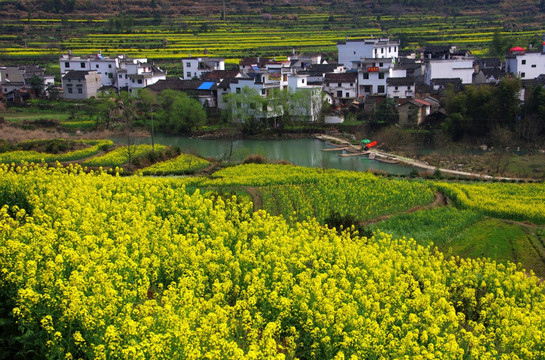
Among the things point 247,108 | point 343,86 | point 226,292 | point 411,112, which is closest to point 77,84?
point 247,108

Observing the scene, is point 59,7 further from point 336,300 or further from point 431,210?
point 336,300

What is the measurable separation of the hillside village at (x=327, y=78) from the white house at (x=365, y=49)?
0.08 metres

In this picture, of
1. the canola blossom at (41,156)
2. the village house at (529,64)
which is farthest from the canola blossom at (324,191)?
the village house at (529,64)

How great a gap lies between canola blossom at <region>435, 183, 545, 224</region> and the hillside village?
14973mm

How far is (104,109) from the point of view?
40.8 metres

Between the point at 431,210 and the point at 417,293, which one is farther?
the point at 431,210

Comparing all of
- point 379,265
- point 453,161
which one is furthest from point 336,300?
point 453,161

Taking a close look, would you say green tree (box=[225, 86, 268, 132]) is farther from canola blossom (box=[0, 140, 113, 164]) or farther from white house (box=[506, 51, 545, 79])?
white house (box=[506, 51, 545, 79])

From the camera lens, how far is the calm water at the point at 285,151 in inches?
1232

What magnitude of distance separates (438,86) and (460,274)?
31253 mm

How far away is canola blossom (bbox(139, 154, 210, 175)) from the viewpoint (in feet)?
86.2

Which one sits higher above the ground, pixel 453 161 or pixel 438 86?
pixel 438 86

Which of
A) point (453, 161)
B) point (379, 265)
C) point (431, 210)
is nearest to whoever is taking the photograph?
point (379, 265)

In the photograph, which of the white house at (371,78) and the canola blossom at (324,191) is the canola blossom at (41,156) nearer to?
the canola blossom at (324,191)
